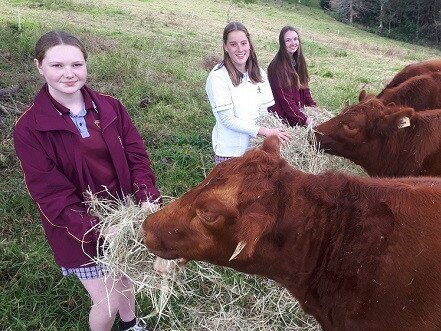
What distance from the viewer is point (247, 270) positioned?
275 centimetres

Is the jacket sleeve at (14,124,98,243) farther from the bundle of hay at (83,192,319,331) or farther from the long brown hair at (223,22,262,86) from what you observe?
the long brown hair at (223,22,262,86)

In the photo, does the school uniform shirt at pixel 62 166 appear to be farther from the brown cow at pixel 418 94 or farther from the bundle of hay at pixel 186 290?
the brown cow at pixel 418 94

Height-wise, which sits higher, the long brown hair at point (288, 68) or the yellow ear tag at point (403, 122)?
the long brown hair at point (288, 68)

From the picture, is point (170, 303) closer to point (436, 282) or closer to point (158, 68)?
point (436, 282)

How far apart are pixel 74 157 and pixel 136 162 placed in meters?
0.46

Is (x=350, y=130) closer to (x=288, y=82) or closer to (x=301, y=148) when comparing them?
(x=301, y=148)

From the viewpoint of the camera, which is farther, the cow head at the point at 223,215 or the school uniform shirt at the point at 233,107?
the school uniform shirt at the point at 233,107

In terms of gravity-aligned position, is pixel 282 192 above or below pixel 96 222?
above

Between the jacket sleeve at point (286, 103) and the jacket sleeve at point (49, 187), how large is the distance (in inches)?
114

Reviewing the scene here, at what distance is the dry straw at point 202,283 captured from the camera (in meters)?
2.94

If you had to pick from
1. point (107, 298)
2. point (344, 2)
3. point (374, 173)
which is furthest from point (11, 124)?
point (344, 2)

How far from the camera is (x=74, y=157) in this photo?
285 cm

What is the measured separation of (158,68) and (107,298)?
299 inches

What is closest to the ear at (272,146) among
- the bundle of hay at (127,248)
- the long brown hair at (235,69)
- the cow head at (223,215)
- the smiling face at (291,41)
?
the cow head at (223,215)
